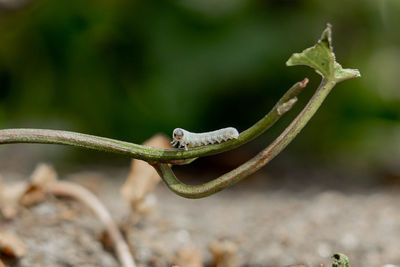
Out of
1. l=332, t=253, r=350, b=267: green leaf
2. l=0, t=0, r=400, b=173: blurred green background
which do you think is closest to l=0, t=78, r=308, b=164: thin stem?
l=332, t=253, r=350, b=267: green leaf

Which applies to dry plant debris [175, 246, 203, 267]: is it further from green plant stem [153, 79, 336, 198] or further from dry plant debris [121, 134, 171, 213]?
green plant stem [153, 79, 336, 198]

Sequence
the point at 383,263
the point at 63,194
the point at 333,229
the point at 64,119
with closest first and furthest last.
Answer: the point at 383,263 → the point at 63,194 → the point at 333,229 → the point at 64,119

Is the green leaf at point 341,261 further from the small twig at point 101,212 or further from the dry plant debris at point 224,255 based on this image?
the small twig at point 101,212

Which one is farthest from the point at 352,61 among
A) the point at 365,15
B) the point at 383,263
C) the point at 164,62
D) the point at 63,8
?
the point at 383,263

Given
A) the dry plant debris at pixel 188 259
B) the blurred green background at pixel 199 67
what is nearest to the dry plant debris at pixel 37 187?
the dry plant debris at pixel 188 259

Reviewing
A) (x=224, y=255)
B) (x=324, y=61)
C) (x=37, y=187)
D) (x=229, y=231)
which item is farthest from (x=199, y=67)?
(x=324, y=61)

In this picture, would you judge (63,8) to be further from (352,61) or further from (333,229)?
(333,229)
